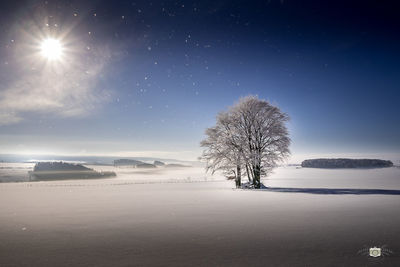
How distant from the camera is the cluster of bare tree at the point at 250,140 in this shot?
110 ft

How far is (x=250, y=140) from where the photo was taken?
34.8 m

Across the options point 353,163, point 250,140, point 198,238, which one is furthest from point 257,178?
point 353,163

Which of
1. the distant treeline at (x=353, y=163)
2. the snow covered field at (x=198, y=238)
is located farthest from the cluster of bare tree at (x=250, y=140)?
the distant treeline at (x=353, y=163)

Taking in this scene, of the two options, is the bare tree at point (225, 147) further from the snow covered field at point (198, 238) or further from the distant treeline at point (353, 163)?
the distant treeline at point (353, 163)

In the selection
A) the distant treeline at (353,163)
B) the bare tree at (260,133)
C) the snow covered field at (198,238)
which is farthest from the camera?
the distant treeline at (353,163)

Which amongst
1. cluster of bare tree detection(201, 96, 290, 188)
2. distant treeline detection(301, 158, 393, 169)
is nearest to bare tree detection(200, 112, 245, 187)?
cluster of bare tree detection(201, 96, 290, 188)

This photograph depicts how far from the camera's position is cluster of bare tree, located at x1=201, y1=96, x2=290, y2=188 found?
33625mm

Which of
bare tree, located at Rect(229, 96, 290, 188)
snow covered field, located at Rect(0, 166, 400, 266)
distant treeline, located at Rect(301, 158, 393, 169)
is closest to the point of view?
snow covered field, located at Rect(0, 166, 400, 266)

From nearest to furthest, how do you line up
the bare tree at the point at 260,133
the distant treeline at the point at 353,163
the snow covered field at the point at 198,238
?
the snow covered field at the point at 198,238
the bare tree at the point at 260,133
the distant treeline at the point at 353,163

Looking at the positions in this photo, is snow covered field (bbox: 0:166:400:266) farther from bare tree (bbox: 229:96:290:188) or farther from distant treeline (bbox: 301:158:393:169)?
distant treeline (bbox: 301:158:393:169)

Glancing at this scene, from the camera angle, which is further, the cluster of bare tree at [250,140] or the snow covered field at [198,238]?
the cluster of bare tree at [250,140]

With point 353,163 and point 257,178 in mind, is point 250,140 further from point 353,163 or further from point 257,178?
point 353,163

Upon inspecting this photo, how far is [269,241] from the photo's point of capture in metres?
8.36

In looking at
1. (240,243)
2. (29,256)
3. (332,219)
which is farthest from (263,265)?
(332,219)
